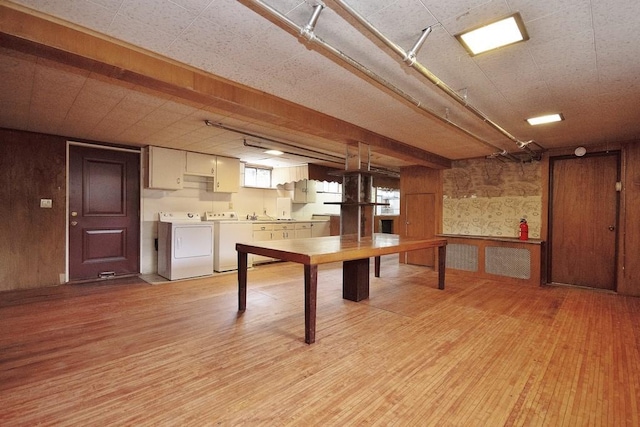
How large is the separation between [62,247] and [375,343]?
4839 millimetres

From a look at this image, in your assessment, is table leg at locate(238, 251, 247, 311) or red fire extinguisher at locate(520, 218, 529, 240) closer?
table leg at locate(238, 251, 247, 311)

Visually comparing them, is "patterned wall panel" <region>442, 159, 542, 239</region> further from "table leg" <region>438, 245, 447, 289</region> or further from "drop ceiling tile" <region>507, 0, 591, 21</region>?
"drop ceiling tile" <region>507, 0, 591, 21</region>

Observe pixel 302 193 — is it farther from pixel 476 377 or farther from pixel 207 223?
pixel 476 377

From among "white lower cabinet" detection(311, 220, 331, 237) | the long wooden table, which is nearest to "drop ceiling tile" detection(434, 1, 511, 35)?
the long wooden table

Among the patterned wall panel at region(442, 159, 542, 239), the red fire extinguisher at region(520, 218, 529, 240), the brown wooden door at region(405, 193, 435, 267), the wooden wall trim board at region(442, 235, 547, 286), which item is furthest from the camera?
the brown wooden door at region(405, 193, 435, 267)

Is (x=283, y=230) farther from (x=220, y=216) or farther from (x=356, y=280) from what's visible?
(x=356, y=280)

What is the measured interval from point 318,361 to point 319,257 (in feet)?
2.63

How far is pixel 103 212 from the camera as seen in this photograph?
201 inches

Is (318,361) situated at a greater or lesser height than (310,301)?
lesser

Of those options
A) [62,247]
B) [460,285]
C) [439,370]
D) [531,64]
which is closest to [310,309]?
[439,370]

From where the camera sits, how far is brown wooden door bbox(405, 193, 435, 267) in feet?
21.3

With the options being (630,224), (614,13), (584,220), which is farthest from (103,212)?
(630,224)

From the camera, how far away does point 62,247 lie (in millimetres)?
4688

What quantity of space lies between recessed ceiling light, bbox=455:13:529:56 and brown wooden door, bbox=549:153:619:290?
4.20m
